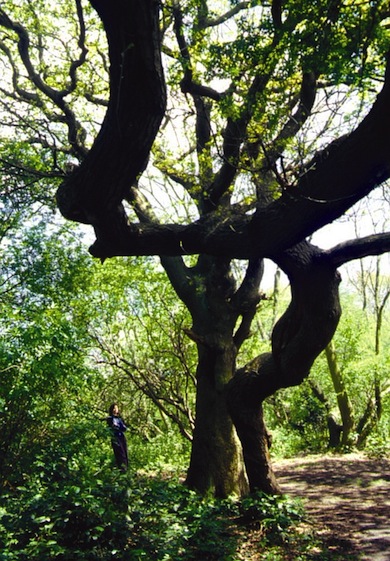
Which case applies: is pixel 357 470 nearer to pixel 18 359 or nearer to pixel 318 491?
pixel 318 491

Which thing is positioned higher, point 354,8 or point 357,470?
point 354,8

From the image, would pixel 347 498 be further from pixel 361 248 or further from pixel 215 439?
pixel 361 248

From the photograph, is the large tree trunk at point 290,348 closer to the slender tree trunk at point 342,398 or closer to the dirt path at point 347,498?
the dirt path at point 347,498

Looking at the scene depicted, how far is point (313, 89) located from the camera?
6379mm

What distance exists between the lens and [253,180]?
20.0ft

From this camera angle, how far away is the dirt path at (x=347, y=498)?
18.7 ft

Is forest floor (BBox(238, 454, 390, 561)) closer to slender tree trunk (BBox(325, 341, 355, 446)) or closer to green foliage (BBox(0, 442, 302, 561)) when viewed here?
green foliage (BBox(0, 442, 302, 561))

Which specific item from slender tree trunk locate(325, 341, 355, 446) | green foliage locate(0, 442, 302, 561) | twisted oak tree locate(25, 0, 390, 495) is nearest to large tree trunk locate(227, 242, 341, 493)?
twisted oak tree locate(25, 0, 390, 495)

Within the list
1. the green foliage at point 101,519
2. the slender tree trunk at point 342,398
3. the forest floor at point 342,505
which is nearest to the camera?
the green foliage at point 101,519

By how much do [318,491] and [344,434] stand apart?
672cm

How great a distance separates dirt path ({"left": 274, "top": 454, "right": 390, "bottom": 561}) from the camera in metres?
5.71

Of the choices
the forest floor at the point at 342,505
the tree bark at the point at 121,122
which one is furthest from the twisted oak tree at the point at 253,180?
the forest floor at the point at 342,505

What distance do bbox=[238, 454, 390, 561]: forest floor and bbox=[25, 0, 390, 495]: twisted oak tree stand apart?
1.03m

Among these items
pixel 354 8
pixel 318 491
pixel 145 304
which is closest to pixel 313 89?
pixel 354 8
